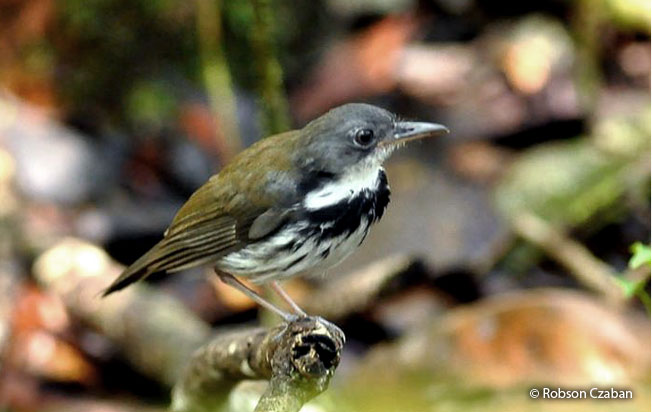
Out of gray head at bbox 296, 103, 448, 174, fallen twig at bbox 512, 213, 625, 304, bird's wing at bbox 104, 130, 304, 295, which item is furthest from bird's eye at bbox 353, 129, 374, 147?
fallen twig at bbox 512, 213, 625, 304

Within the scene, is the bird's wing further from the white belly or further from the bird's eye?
the bird's eye

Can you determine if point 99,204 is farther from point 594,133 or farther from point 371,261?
point 594,133

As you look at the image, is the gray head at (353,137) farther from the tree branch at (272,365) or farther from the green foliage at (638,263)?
the green foliage at (638,263)

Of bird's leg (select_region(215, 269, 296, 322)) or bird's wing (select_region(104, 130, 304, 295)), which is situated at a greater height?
bird's wing (select_region(104, 130, 304, 295))

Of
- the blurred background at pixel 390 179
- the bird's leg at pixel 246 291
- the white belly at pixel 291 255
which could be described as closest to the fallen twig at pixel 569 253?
the blurred background at pixel 390 179

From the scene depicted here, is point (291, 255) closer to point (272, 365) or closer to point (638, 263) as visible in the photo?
point (272, 365)

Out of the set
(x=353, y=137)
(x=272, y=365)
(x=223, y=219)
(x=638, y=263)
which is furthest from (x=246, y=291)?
(x=638, y=263)

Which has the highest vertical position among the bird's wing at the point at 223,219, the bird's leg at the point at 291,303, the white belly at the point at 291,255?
the bird's wing at the point at 223,219
